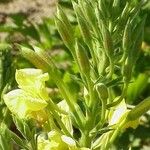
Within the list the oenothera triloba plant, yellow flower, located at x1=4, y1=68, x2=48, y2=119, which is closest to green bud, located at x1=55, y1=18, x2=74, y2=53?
the oenothera triloba plant

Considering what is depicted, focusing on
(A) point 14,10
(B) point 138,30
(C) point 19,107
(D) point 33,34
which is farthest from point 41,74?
(A) point 14,10

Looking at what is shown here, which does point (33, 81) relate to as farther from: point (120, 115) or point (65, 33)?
point (120, 115)

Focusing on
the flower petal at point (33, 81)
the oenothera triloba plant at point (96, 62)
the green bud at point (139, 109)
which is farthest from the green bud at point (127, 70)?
the flower petal at point (33, 81)

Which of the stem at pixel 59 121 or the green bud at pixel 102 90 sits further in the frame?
the stem at pixel 59 121

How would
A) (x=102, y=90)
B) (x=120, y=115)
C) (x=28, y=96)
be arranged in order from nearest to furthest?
(x=102, y=90) → (x=28, y=96) → (x=120, y=115)

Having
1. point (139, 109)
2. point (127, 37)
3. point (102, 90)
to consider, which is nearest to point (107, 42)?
point (127, 37)

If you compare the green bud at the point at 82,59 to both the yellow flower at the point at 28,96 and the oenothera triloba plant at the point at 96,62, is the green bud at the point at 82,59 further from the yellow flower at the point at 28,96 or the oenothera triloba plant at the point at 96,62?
the yellow flower at the point at 28,96

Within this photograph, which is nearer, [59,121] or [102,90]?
[102,90]

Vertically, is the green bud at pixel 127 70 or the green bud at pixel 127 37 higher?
the green bud at pixel 127 37
